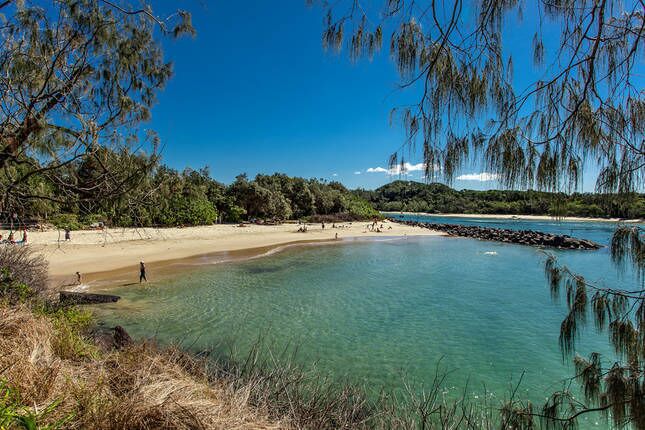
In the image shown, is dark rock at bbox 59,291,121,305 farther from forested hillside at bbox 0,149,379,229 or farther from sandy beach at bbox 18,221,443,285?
forested hillside at bbox 0,149,379,229

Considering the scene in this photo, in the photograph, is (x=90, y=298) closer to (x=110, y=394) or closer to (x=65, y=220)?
(x=65, y=220)

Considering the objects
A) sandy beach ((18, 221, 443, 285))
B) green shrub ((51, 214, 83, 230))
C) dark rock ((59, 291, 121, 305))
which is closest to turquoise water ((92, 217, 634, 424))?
dark rock ((59, 291, 121, 305))

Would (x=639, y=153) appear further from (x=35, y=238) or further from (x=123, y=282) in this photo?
(x=35, y=238)

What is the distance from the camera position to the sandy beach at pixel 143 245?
1764cm

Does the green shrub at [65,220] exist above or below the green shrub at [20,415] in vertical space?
above

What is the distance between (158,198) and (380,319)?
8764 millimetres

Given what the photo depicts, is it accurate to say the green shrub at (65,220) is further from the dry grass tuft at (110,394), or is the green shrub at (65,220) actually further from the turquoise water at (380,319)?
the turquoise water at (380,319)

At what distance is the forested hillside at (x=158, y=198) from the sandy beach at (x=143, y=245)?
2.34 meters

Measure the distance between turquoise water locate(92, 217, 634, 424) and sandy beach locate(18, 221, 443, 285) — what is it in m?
3.10

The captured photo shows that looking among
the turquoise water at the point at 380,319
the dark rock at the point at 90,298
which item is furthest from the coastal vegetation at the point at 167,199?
the turquoise water at the point at 380,319

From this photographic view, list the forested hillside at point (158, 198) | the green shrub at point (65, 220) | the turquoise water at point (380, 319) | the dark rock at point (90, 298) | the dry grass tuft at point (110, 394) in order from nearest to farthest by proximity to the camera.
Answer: the dry grass tuft at point (110, 394), the forested hillside at point (158, 198), the green shrub at point (65, 220), the turquoise water at point (380, 319), the dark rock at point (90, 298)

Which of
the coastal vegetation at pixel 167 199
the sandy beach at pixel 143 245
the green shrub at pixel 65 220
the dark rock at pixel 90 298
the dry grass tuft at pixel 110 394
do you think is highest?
the coastal vegetation at pixel 167 199

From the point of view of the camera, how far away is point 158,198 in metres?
4.84

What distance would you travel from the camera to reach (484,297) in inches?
567
